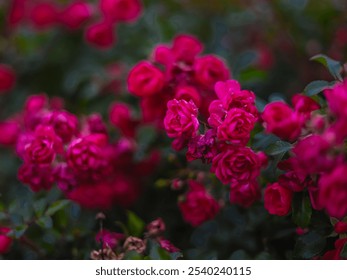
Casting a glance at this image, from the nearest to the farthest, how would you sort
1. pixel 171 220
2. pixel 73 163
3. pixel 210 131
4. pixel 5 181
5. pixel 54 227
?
pixel 210 131 < pixel 73 163 < pixel 54 227 < pixel 171 220 < pixel 5 181

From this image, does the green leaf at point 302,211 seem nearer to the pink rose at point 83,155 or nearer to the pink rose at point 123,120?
the pink rose at point 83,155

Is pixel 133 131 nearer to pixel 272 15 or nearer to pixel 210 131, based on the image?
pixel 210 131

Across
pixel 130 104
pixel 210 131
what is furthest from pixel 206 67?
pixel 130 104

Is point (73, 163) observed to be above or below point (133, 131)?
below

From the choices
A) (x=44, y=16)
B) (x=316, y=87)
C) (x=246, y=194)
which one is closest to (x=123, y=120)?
(x=246, y=194)

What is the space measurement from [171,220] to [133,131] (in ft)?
0.86

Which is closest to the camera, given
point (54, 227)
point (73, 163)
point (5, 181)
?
point (73, 163)

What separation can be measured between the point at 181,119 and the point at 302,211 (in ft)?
0.89

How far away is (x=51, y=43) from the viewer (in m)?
1.93

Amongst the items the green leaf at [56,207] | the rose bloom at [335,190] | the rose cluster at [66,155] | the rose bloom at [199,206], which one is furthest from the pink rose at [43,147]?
the rose bloom at [335,190]

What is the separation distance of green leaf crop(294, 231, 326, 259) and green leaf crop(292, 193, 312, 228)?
8 centimetres

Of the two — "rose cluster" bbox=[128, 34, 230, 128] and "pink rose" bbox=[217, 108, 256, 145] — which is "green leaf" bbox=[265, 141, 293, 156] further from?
"rose cluster" bbox=[128, 34, 230, 128]

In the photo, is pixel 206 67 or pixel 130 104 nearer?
pixel 206 67

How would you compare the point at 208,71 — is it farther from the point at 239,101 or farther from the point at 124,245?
the point at 124,245
